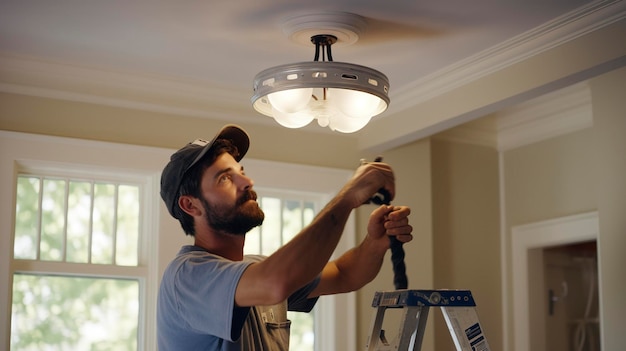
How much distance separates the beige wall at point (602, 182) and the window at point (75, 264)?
7.83 feet

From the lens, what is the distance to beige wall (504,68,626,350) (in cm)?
412

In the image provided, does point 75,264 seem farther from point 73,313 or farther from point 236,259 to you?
point 236,259

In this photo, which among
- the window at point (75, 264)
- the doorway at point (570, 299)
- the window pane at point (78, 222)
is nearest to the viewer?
the window at point (75, 264)

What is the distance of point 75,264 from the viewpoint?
4254 millimetres

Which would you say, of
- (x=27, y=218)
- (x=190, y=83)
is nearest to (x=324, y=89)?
(x=190, y=83)

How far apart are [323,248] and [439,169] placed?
3321 mm

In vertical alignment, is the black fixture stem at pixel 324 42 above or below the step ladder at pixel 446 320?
above

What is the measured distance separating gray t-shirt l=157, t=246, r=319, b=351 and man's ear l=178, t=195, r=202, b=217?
101mm

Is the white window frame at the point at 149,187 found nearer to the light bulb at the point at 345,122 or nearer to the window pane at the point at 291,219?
the window pane at the point at 291,219

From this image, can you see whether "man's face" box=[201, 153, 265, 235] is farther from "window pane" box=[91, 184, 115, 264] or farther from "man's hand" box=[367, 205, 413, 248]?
"window pane" box=[91, 184, 115, 264]

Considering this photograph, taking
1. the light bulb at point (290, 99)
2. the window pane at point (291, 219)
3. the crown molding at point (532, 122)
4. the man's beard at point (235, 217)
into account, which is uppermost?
the crown molding at point (532, 122)

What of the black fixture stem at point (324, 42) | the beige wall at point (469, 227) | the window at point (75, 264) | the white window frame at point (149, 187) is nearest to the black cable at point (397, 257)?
the black fixture stem at point (324, 42)

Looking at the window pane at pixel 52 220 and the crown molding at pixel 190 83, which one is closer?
the crown molding at pixel 190 83

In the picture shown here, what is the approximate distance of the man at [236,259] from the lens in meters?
2.01
